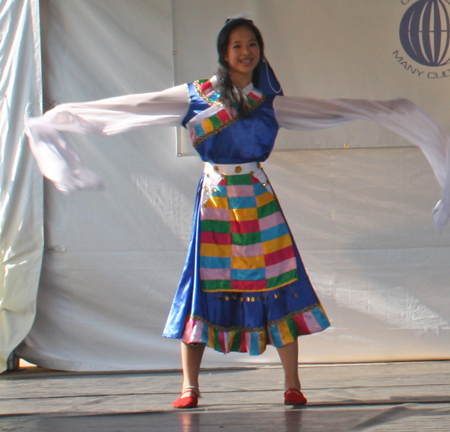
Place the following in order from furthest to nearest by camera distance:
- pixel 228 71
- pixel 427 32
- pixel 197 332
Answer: pixel 427 32 → pixel 228 71 → pixel 197 332

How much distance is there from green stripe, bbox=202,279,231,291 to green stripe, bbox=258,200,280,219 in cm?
26

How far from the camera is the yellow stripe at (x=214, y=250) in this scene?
2559 millimetres

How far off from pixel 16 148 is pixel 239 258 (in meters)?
1.46

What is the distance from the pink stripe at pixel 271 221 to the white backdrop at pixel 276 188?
0.93 metres

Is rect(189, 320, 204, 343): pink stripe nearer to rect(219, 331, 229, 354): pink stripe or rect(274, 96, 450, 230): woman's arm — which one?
rect(219, 331, 229, 354): pink stripe

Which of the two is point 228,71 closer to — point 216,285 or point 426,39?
point 216,285

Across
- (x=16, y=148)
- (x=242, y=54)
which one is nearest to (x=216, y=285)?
(x=242, y=54)

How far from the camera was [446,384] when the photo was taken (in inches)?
114

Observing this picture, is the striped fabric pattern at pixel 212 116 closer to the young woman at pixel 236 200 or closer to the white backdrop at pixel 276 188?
the young woman at pixel 236 200

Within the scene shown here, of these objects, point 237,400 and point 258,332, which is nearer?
point 258,332

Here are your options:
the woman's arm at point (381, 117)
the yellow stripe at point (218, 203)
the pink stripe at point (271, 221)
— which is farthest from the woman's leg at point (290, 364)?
the woman's arm at point (381, 117)

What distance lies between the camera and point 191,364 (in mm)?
2564

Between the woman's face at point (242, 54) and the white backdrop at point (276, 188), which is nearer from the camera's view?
the woman's face at point (242, 54)

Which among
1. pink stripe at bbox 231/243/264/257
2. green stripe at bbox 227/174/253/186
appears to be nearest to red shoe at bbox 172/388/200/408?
pink stripe at bbox 231/243/264/257
